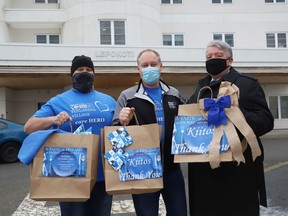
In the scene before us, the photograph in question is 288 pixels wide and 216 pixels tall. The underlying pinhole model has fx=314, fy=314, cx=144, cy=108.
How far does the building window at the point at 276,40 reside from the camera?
796 inches

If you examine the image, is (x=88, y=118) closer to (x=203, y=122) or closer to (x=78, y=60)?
(x=78, y=60)

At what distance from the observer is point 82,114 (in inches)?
100

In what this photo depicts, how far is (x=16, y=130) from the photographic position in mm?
10078

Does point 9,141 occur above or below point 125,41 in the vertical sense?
below

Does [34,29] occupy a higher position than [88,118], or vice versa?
[34,29]

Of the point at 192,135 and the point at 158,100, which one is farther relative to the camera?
the point at 158,100

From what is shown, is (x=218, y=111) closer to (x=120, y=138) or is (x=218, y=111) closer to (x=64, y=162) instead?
(x=120, y=138)

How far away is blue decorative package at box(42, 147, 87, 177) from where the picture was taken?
2.28 m

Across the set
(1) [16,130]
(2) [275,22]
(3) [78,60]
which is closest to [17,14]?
(1) [16,130]

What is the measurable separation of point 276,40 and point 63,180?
2072 cm

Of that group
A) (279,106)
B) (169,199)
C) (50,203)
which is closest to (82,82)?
(169,199)

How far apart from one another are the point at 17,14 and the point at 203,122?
60.3ft

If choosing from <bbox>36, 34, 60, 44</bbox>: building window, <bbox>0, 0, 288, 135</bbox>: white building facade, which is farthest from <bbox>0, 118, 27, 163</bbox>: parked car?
<bbox>36, 34, 60, 44</bbox>: building window

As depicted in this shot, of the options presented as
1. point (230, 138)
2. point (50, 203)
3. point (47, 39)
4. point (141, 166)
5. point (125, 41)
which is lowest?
point (50, 203)
